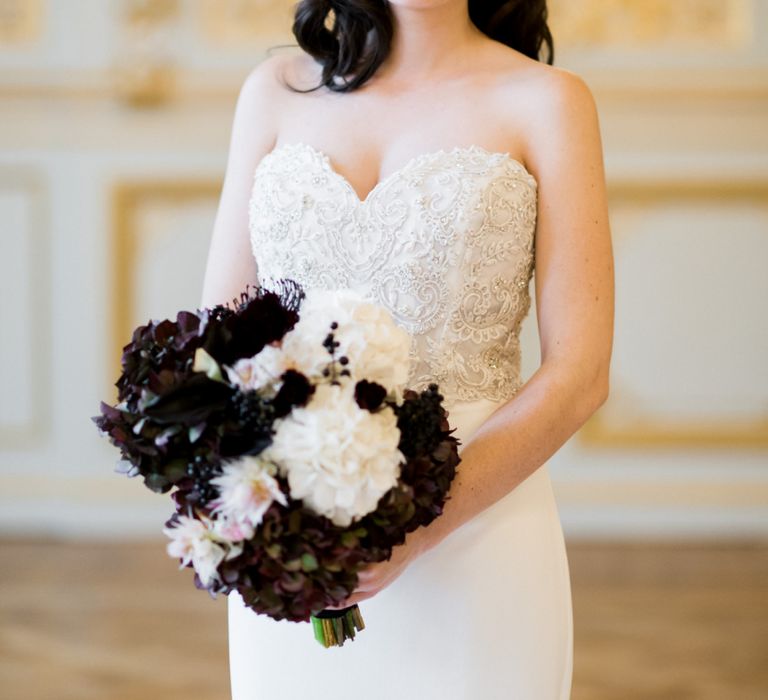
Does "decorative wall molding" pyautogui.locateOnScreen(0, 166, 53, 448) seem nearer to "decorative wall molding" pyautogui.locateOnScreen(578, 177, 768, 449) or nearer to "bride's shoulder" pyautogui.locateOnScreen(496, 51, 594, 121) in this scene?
"decorative wall molding" pyautogui.locateOnScreen(578, 177, 768, 449)

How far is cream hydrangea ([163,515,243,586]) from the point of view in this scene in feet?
4.21

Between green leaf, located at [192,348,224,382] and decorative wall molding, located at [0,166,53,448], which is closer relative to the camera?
green leaf, located at [192,348,224,382]

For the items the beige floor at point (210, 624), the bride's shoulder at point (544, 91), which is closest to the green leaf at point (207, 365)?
the bride's shoulder at point (544, 91)

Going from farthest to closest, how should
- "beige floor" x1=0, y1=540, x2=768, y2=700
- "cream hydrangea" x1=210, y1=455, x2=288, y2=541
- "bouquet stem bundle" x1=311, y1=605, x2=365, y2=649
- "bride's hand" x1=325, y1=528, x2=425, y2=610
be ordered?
1. "beige floor" x1=0, y1=540, x2=768, y2=700
2. "bouquet stem bundle" x1=311, y1=605, x2=365, y2=649
3. "bride's hand" x1=325, y1=528, x2=425, y2=610
4. "cream hydrangea" x1=210, y1=455, x2=288, y2=541

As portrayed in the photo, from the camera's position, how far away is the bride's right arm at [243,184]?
1934mm

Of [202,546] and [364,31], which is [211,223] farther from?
[202,546]

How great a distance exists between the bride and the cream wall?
2.97 m

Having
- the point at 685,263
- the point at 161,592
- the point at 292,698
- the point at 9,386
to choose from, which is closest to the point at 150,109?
the point at 9,386

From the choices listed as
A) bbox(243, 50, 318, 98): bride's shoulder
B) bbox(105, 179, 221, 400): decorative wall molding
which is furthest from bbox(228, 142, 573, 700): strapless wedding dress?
bbox(105, 179, 221, 400): decorative wall molding

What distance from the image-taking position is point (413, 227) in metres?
1.80

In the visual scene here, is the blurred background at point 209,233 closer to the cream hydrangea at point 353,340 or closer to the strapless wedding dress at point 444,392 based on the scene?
the strapless wedding dress at point 444,392

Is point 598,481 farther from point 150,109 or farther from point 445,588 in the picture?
point 445,588

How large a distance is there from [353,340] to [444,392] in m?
0.54

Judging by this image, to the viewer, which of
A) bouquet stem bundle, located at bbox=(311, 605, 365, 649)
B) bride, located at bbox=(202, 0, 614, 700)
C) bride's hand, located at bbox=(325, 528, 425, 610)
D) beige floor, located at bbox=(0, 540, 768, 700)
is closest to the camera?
bride's hand, located at bbox=(325, 528, 425, 610)
